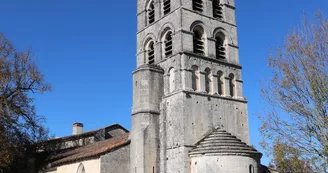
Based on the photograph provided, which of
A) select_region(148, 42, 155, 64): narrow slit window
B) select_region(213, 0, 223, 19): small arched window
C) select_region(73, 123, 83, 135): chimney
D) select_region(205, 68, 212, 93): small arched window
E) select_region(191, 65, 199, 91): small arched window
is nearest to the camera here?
select_region(191, 65, 199, 91): small arched window

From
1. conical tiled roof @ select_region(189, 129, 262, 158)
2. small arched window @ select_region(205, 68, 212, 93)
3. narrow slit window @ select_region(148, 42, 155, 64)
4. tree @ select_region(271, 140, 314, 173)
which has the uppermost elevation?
narrow slit window @ select_region(148, 42, 155, 64)

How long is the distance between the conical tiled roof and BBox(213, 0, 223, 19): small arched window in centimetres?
948

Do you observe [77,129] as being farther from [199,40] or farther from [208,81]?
[208,81]

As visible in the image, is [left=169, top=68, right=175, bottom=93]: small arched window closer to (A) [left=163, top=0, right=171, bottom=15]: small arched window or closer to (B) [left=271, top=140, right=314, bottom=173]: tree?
(A) [left=163, top=0, right=171, bottom=15]: small arched window

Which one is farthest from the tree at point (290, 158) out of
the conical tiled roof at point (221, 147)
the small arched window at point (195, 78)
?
the small arched window at point (195, 78)

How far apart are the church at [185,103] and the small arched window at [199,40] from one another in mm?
66

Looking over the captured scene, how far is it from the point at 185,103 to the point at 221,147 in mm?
3631

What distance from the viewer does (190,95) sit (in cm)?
2523

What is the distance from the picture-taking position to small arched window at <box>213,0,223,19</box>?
29.6 metres

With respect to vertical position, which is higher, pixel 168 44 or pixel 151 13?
pixel 151 13

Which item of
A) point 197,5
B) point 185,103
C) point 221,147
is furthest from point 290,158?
point 197,5

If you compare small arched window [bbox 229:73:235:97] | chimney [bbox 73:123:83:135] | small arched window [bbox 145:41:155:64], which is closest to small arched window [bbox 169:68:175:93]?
small arched window [bbox 145:41:155:64]

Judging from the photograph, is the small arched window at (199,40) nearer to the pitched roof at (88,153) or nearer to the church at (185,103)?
the church at (185,103)

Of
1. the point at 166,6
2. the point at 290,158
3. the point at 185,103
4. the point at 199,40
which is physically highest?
the point at 166,6
